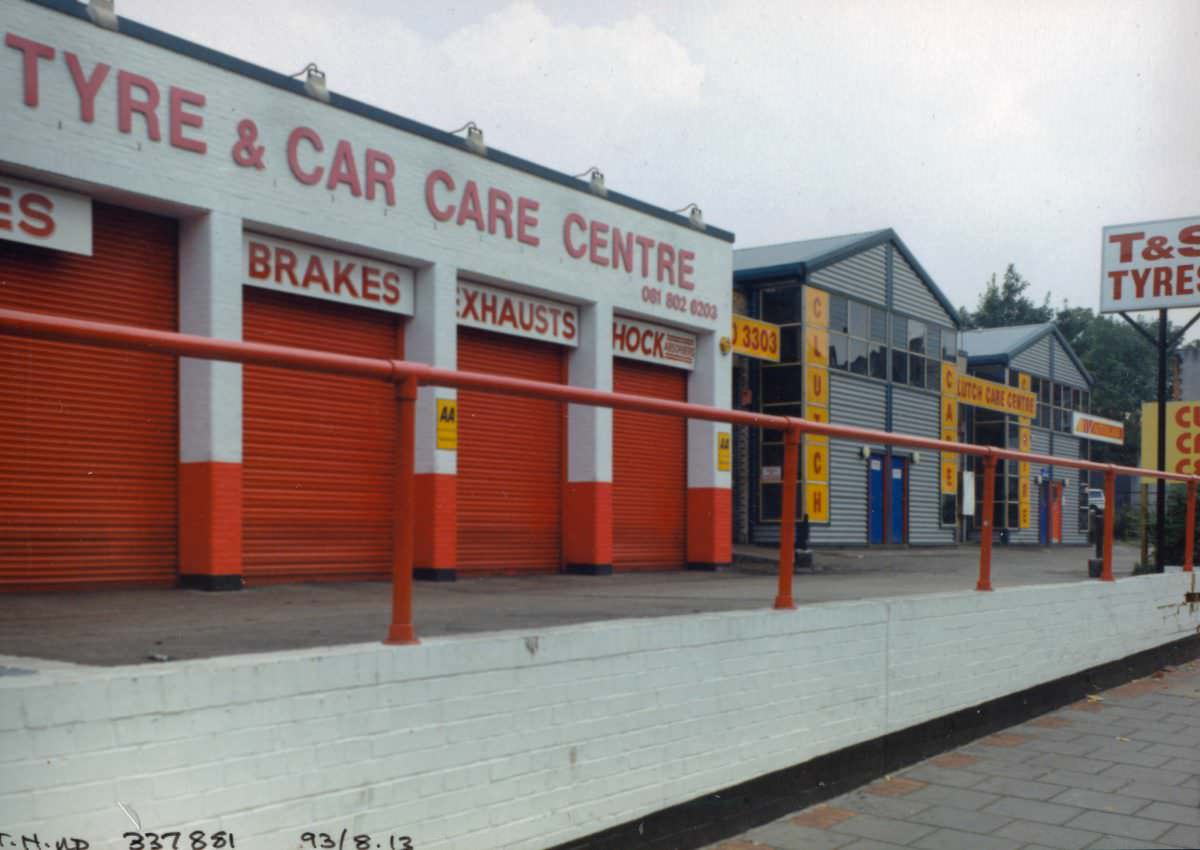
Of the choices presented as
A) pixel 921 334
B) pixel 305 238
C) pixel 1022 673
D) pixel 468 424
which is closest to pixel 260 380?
pixel 305 238

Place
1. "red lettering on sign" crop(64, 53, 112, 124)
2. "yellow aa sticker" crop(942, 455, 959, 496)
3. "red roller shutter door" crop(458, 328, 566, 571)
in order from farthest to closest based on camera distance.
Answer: "yellow aa sticker" crop(942, 455, 959, 496)
"red roller shutter door" crop(458, 328, 566, 571)
"red lettering on sign" crop(64, 53, 112, 124)

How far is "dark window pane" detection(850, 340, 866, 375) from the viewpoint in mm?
24234

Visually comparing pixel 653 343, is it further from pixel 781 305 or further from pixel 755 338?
pixel 781 305

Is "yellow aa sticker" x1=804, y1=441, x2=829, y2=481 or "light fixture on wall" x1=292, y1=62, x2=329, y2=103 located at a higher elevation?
"light fixture on wall" x1=292, y1=62, x2=329, y2=103

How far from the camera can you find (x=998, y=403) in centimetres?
3148

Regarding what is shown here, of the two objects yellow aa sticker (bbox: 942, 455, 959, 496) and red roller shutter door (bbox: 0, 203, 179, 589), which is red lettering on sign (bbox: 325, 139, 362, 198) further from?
yellow aa sticker (bbox: 942, 455, 959, 496)

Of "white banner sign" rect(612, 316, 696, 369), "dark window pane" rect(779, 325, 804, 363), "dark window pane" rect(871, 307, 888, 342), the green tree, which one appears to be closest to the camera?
"white banner sign" rect(612, 316, 696, 369)

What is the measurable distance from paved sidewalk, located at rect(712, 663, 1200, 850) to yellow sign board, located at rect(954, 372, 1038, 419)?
23222 millimetres

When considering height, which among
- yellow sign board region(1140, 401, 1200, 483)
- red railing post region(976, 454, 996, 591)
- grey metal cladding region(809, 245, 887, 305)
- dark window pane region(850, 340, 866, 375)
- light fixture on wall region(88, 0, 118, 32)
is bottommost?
red railing post region(976, 454, 996, 591)

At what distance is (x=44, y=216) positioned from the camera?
8.53 metres

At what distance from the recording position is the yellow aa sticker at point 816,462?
2211 cm

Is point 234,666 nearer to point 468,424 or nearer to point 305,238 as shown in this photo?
point 305,238

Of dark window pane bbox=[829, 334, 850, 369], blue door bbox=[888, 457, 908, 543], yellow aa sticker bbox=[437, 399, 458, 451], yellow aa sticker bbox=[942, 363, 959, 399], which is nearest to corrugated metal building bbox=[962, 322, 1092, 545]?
yellow aa sticker bbox=[942, 363, 959, 399]

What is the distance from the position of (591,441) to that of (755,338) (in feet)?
27.1
